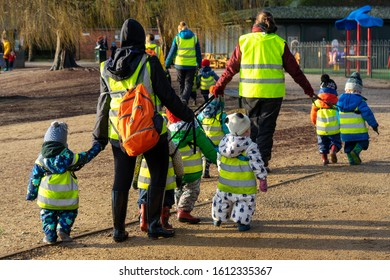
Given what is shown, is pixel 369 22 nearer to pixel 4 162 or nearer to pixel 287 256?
pixel 4 162

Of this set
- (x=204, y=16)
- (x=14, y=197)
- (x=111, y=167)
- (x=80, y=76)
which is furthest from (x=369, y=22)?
(x=14, y=197)

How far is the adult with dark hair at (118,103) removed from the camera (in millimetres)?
6875

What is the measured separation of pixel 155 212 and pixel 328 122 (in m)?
4.54

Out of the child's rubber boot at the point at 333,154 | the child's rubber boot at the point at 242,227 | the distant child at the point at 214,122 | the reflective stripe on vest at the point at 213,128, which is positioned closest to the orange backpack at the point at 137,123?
the child's rubber boot at the point at 242,227

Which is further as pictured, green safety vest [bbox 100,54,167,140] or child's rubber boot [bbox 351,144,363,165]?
child's rubber boot [bbox 351,144,363,165]

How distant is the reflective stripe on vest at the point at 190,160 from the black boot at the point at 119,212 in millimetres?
885

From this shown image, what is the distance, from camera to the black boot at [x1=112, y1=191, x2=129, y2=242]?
7.08 metres

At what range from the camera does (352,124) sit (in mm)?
10883

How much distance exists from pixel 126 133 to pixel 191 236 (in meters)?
1.23

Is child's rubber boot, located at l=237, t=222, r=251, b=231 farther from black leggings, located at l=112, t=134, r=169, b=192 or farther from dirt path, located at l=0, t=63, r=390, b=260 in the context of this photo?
black leggings, located at l=112, t=134, r=169, b=192

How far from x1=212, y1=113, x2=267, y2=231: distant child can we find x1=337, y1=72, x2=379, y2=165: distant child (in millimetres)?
3618

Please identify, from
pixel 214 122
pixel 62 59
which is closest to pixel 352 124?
pixel 214 122

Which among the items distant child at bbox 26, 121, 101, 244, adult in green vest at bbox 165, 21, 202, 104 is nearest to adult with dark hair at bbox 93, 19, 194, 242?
distant child at bbox 26, 121, 101, 244

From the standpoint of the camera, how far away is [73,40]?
87.6 ft
